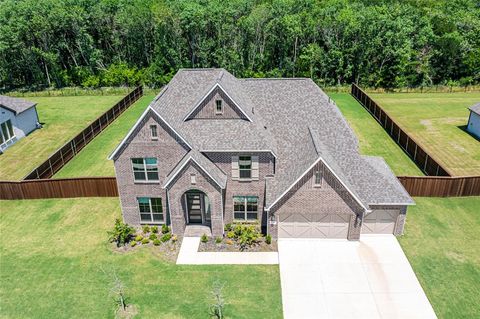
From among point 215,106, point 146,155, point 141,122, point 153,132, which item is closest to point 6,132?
point 146,155

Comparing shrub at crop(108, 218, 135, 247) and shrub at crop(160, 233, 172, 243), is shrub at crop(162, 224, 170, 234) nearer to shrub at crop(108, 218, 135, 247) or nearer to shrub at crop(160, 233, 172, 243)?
shrub at crop(160, 233, 172, 243)

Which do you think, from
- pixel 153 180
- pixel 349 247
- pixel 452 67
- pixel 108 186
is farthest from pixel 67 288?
pixel 452 67

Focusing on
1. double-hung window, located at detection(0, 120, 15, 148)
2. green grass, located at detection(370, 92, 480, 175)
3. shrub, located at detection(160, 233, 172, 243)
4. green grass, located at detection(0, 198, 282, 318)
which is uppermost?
double-hung window, located at detection(0, 120, 15, 148)

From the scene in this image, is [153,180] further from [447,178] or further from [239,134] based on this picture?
[447,178]

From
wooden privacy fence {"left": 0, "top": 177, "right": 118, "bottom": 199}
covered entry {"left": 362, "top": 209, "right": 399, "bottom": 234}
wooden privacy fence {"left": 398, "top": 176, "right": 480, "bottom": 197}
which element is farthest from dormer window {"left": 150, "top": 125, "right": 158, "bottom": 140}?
wooden privacy fence {"left": 398, "top": 176, "right": 480, "bottom": 197}

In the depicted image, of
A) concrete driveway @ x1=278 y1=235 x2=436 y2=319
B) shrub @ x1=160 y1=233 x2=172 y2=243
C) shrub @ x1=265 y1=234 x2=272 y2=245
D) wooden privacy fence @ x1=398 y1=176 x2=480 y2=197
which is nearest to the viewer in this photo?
concrete driveway @ x1=278 y1=235 x2=436 y2=319

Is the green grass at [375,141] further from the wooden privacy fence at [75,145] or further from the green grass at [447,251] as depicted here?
the wooden privacy fence at [75,145]
